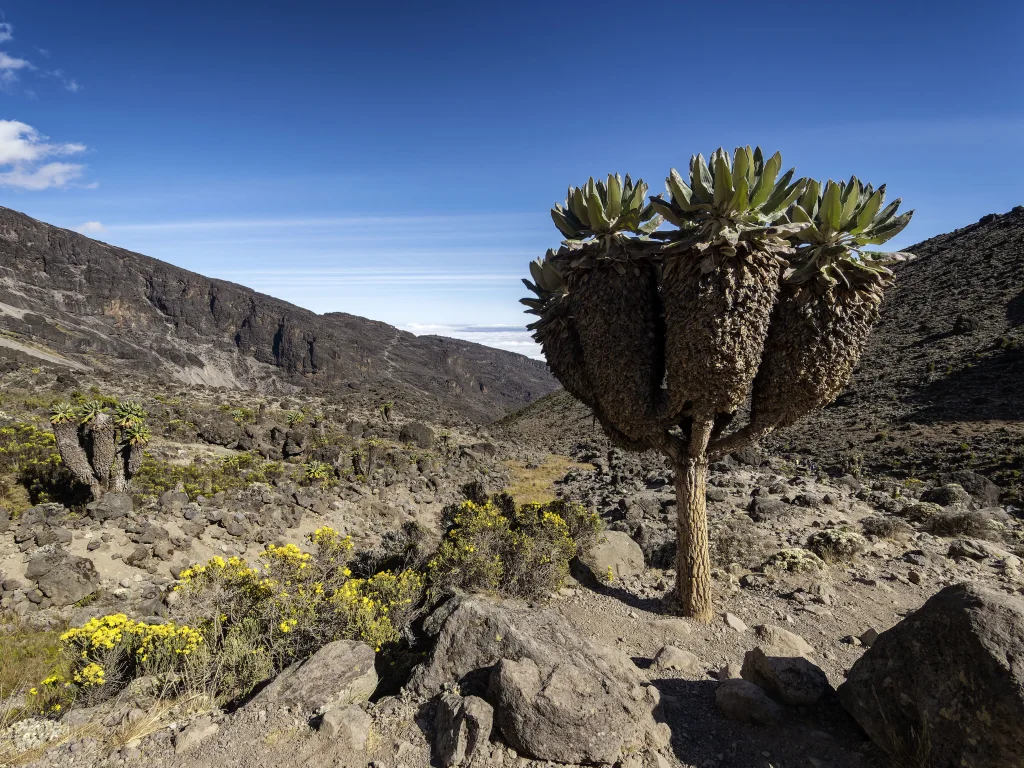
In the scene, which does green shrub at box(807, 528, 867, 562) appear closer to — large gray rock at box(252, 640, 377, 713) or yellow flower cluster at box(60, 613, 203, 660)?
large gray rock at box(252, 640, 377, 713)

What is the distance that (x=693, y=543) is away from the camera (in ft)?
21.8

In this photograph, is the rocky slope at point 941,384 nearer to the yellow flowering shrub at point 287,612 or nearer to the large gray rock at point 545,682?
the large gray rock at point 545,682

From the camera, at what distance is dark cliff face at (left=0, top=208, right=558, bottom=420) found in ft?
303

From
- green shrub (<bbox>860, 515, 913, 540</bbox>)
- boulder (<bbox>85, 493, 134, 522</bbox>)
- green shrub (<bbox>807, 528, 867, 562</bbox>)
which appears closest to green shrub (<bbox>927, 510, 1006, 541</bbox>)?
green shrub (<bbox>860, 515, 913, 540</bbox>)

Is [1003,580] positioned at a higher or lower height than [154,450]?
higher

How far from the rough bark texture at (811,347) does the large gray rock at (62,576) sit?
459 inches

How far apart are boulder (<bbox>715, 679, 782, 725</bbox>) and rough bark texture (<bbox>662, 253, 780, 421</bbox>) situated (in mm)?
2853

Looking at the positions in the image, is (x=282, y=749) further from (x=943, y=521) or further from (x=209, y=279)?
(x=209, y=279)

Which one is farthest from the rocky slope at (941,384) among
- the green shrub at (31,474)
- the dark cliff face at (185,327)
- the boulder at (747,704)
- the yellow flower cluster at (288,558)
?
the dark cliff face at (185,327)

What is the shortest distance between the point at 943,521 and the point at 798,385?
27.2ft

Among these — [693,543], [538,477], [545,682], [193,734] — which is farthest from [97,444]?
[538,477]

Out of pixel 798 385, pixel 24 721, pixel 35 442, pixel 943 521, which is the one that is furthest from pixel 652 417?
pixel 35 442

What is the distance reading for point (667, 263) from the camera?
562 centimetres

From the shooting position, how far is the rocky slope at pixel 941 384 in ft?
71.8
